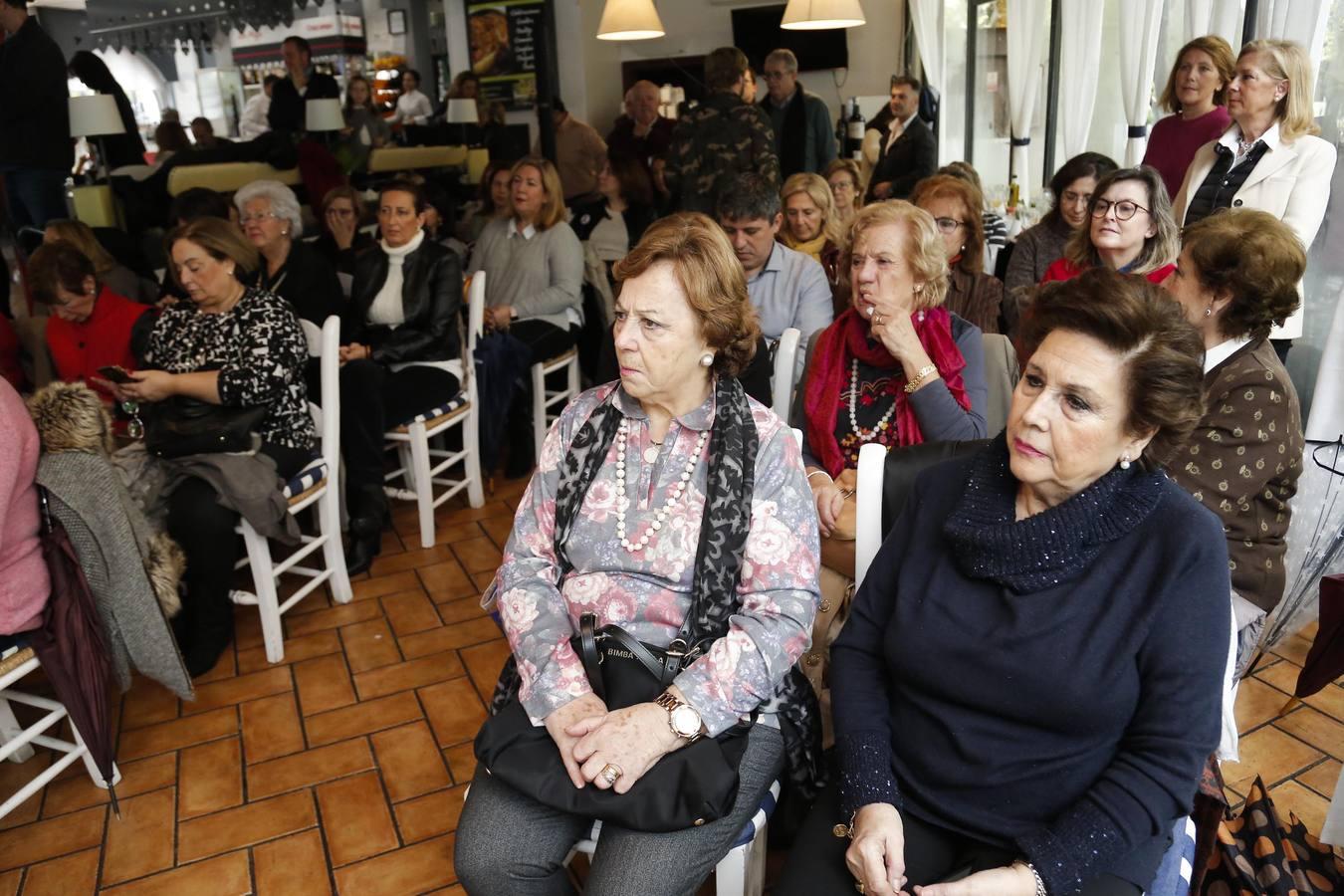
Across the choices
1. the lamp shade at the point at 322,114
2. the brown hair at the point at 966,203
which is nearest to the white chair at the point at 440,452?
the brown hair at the point at 966,203

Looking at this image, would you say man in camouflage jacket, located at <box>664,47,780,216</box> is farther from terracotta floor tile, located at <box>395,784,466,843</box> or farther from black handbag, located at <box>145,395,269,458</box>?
terracotta floor tile, located at <box>395,784,466,843</box>

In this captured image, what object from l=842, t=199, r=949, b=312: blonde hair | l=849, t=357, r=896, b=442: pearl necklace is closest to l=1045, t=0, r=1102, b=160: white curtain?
l=842, t=199, r=949, b=312: blonde hair

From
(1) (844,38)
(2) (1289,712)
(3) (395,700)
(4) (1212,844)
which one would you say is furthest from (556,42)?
(4) (1212,844)

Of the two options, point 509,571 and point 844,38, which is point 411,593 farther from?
point 844,38

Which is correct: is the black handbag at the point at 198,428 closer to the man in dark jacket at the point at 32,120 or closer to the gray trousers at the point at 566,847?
the gray trousers at the point at 566,847

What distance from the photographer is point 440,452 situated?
156 inches

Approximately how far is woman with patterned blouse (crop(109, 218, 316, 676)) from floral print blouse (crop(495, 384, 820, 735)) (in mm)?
1414

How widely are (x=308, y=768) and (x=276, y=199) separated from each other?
7.48ft

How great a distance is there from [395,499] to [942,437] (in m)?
2.75

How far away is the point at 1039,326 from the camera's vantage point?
4.62ft

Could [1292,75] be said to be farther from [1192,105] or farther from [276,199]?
[276,199]

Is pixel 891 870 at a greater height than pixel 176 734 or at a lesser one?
greater

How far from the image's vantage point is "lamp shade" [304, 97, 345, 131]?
23.4ft

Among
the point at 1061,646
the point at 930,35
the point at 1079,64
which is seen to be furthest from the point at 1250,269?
the point at 930,35
